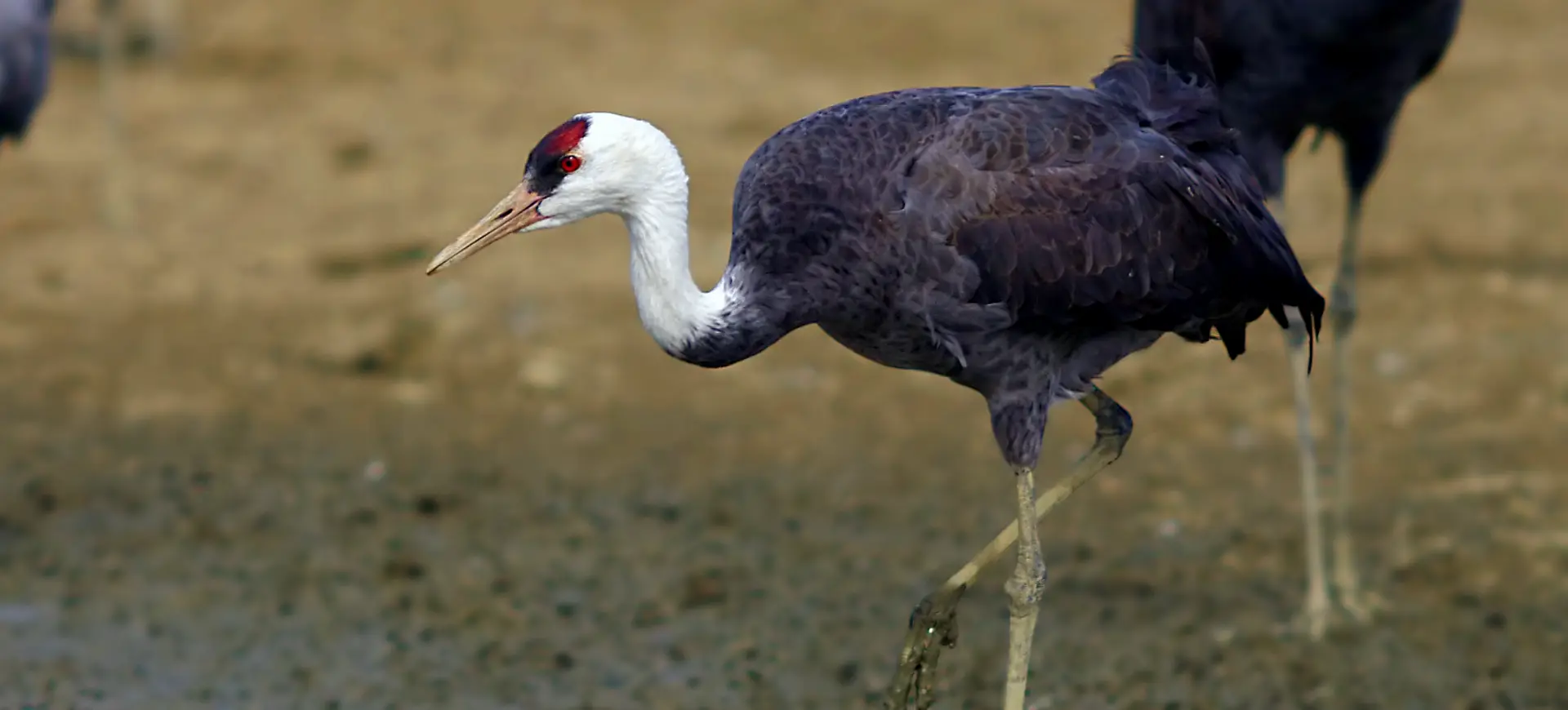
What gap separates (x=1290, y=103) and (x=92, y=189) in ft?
22.6

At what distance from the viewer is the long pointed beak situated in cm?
456

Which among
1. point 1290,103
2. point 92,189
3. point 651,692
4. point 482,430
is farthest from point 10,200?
point 1290,103

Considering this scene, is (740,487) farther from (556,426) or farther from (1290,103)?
(1290,103)

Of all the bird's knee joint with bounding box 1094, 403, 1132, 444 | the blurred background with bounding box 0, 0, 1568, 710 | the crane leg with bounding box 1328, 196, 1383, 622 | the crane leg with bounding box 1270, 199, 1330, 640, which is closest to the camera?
the bird's knee joint with bounding box 1094, 403, 1132, 444

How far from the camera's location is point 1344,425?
21.3 feet

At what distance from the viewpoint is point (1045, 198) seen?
474 centimetres

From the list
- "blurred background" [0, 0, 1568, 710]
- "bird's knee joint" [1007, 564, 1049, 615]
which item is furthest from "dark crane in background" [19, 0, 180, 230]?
"bird's knee joint" [1007, 564, 1049, 615]

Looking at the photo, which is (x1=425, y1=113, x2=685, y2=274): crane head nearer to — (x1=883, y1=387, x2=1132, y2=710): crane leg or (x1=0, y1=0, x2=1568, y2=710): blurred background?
(x1=883, y1=387, x2=1132, y2=710): crane leg

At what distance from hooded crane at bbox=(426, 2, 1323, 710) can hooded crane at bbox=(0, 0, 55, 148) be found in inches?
150

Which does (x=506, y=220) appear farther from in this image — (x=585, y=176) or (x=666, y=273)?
(x=666, y=273)

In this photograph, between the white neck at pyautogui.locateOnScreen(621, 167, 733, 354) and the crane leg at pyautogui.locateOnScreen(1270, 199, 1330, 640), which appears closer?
the white neck at pyautogui.locateOnScreen(621, 167, 733, 354)

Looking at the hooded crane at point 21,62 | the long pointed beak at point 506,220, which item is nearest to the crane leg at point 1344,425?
the long pointed beak at point 506,220

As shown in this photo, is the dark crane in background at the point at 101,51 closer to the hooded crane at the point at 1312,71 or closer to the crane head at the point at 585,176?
the crane head at the point at 585,176

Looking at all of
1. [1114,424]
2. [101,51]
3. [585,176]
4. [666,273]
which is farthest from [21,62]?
[1114,424]
